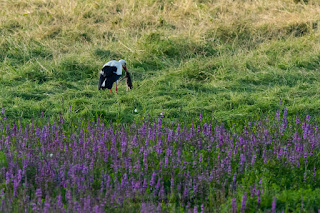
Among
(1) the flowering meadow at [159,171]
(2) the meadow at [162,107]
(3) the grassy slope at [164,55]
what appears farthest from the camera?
(3) the grassy slope at [164,55]

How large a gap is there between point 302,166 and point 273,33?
705 cm

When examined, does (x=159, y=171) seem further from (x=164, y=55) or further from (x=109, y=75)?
(x=164, y=55)

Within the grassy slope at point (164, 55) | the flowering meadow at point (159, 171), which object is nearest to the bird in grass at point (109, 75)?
the grassy slope at point (164, 55)

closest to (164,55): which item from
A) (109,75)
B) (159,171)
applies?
(109,75)

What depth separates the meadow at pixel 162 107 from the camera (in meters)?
4.22

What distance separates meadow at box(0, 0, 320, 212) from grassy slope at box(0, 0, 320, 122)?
32 millimetres

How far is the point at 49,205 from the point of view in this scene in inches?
142

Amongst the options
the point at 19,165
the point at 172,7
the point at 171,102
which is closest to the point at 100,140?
the point at 19,165

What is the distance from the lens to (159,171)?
459 cm

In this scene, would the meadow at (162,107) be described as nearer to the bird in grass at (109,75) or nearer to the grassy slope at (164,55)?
the grassy slope at (164,55)

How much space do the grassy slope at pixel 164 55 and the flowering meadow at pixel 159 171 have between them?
158 centimetres

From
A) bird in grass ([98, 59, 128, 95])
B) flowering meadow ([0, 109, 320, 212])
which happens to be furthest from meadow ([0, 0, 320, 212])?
bird in grass ([98, 59, 128, 95])

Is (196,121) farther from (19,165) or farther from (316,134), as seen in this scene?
(19,165)

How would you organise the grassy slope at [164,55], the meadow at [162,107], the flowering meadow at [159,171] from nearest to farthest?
1. the flowering meadow at [159,171]
2. the meadow at [162,107]
3. the grassy slope at [164,55]
